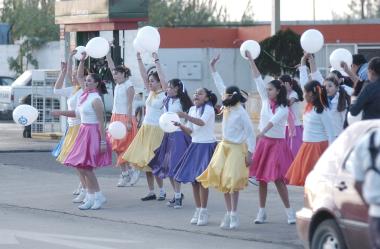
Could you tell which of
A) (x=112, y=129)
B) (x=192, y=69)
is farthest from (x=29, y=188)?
(x=192, y=69)

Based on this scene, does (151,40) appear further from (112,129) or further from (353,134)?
(353,134)

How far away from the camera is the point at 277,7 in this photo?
33.1m

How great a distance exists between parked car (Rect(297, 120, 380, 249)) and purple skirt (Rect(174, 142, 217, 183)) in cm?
357

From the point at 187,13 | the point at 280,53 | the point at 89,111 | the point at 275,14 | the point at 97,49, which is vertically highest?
the point at 187,13

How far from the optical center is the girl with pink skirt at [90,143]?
49.6 ft

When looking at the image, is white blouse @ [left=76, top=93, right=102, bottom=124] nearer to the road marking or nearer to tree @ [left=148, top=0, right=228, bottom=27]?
the road marking

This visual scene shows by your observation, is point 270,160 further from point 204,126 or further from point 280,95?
point 204,126

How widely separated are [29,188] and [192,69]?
28.0m

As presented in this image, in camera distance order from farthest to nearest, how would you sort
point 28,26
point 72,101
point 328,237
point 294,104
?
point 28,26, point 294,104, point 72,101, point 328,237

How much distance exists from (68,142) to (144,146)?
3.48 ft

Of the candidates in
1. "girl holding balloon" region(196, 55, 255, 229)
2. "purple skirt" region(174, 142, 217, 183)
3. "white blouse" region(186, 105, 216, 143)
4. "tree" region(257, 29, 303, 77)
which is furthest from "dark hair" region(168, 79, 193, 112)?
"tree" region(257, 29, 303, 77)

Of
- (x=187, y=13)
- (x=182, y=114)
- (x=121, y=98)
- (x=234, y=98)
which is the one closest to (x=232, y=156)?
(x=234, y=98)

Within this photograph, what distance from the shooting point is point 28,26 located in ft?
199

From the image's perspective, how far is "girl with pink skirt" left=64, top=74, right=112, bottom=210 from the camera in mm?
15109
